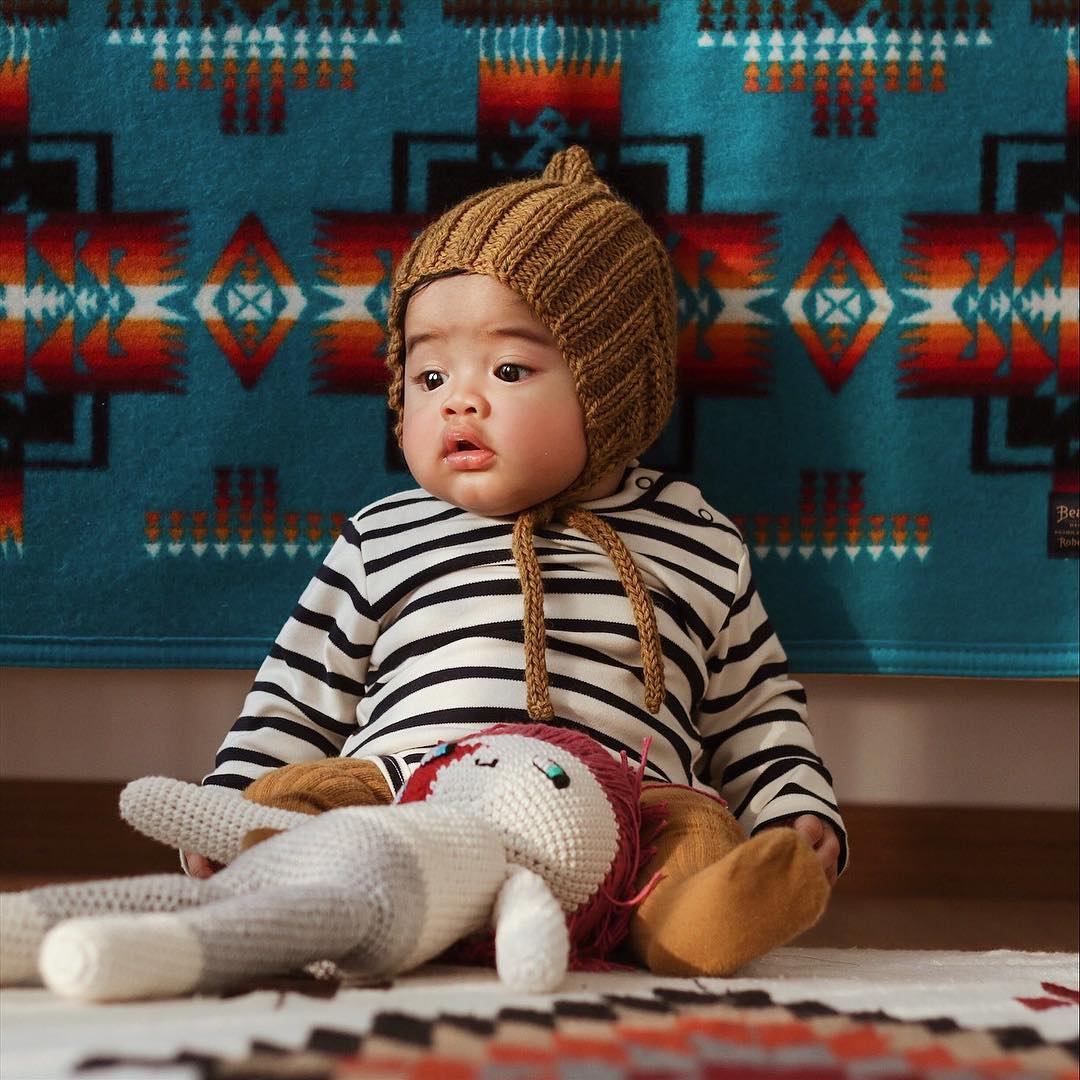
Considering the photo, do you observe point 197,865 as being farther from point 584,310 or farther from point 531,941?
point 584,310

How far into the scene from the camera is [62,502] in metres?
1.20

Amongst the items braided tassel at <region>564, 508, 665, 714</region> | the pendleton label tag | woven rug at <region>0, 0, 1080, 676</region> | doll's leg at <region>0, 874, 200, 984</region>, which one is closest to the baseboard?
woven rug at <region>0, 0, 1080, 676</region>

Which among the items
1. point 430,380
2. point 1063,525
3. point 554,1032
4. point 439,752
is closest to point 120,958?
point 554,1032

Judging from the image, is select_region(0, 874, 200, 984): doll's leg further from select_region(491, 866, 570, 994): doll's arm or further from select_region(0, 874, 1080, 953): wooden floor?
select_region(0, 874, 1080, 953): wooden floor

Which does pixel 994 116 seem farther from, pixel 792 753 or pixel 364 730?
pixel 364 730

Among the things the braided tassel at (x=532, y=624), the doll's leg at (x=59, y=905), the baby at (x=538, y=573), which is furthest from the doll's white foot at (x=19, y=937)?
the braided tassel at (x=532, y=624)

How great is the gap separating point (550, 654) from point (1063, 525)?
0.54 meters

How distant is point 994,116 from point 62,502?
923 mm

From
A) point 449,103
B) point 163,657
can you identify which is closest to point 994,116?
point 449,103

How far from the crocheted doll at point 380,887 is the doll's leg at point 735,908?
38 millimetres

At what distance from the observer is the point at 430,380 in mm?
1011

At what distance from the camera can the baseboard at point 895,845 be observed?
4.14ft

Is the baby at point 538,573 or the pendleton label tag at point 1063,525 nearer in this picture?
the baby at point 538,573

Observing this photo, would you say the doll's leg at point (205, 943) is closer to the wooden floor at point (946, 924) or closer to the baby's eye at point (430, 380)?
the baby's eye at point (430, 380)
